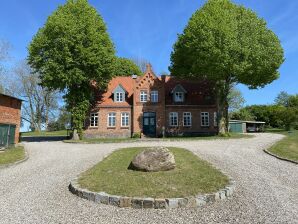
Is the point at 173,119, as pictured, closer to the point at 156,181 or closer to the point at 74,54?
the point at 74,54

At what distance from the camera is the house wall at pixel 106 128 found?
128ft

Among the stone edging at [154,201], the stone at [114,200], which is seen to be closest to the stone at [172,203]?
the stone edging at [154,201]

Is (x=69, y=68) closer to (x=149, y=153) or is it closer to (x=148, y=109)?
(x=148, y=109)

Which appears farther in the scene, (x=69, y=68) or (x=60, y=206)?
(x=69, y=68)

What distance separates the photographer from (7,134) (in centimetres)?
2538

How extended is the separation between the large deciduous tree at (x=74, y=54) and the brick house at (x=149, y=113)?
363cm

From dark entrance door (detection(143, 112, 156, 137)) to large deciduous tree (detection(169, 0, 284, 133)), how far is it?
8704mm

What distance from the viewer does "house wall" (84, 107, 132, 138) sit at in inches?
1535

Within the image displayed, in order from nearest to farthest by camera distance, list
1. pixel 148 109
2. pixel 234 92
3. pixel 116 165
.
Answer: pixel 116 165, pixel 148 109, pixel 234 92

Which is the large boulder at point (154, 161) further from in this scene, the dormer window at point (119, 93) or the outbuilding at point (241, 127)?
the outbuilding at point (241, 127)

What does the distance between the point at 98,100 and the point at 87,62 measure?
26.2 ft

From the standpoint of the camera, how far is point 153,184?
32.6 feet

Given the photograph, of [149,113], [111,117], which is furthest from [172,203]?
[111,117]

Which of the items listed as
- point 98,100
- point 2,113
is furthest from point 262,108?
point 2,113
